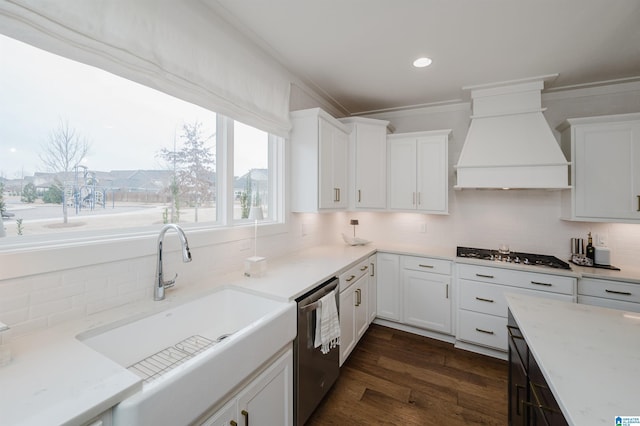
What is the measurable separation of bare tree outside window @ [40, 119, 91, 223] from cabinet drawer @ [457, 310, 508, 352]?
3.22 meters

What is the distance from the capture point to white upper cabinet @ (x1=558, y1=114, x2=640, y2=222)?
7.50ft

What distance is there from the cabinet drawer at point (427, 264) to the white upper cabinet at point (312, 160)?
1.08 m

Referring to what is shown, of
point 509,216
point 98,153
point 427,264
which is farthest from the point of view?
point 509,216

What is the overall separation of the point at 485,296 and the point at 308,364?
6.31ft

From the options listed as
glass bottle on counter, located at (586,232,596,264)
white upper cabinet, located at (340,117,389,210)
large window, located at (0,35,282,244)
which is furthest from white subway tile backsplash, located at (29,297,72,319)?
glass bottle on counter, located at (586,232,596,264)

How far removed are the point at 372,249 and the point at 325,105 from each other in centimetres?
183

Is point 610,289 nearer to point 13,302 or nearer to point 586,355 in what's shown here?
point 586,355

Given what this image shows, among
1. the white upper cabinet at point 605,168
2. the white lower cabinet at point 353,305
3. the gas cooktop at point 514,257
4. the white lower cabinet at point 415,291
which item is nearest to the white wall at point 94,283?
the white lower cabinet at point 353,305

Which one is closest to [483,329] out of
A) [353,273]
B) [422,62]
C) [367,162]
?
[353,273]

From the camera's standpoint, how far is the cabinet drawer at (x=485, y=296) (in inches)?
98.4

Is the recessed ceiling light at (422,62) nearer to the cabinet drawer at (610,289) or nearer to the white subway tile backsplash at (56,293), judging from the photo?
the cabinet drawer at (610,289)

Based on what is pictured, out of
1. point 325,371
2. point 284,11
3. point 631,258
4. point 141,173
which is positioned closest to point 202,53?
point 284,11

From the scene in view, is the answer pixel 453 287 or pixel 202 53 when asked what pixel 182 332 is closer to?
pixel 202 53

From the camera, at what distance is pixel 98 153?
136 cm
